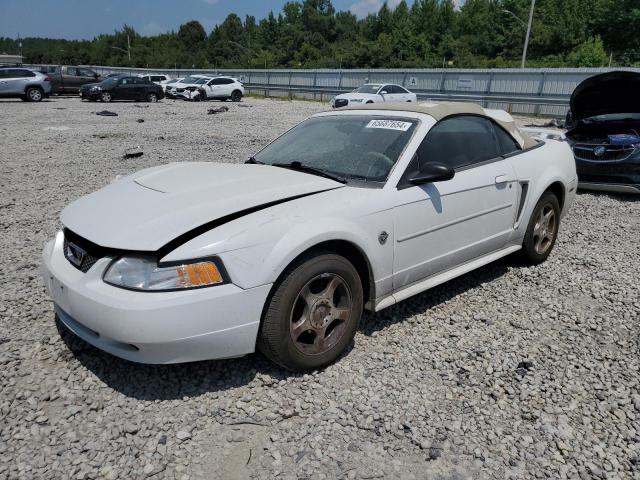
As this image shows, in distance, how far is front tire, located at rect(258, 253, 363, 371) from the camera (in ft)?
8.92

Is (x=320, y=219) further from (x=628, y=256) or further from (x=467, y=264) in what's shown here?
(x=628, y=256)

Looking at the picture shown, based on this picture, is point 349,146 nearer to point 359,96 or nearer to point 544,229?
point 544,229

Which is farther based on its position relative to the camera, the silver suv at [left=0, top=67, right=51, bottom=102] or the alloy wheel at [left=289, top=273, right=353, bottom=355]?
the silver suv at [left=0, top=67, right=51, bottom=102]

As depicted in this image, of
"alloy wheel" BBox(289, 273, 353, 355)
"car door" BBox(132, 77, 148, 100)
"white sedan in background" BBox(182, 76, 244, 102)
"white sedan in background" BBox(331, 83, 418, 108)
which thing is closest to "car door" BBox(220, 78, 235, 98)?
"white sedan in background" BBox(182, 76, 244, 102)

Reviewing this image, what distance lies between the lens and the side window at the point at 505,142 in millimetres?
4297

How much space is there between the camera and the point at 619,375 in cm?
305

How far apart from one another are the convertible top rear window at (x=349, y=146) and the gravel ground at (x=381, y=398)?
3.63 ft

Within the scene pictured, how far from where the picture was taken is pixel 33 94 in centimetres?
2411

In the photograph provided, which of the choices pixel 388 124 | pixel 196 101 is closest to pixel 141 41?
pixel 196 101

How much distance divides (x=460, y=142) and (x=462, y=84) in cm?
2371

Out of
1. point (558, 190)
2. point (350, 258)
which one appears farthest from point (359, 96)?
point (350, 258)

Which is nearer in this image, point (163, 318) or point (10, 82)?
point (163, 318)

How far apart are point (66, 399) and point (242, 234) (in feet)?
4.30

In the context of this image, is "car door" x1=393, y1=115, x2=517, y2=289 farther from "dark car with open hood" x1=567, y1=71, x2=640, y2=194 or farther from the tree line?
the tree line
